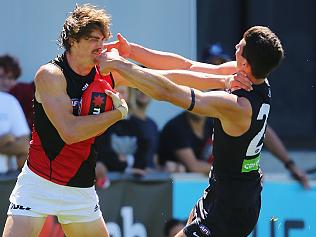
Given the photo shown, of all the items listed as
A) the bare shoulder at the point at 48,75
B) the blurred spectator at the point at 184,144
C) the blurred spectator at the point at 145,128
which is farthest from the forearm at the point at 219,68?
the blurred spectator at the point at 145,128

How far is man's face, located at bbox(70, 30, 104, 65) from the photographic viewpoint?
21.2ft

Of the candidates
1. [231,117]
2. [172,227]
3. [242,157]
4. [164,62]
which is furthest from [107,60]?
[172,227]

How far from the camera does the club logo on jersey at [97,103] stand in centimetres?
656

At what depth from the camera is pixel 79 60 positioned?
6566mm

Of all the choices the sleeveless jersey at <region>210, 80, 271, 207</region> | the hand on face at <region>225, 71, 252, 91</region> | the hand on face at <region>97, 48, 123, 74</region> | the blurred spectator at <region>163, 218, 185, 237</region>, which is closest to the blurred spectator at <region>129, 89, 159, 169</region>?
the blurred spectator at <region>163, 218, 185, 237</region>

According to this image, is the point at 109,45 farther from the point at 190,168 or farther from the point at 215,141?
the point at 190,168

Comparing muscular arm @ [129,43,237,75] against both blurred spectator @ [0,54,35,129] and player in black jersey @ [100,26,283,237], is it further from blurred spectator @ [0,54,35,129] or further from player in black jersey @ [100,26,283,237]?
blurred spectator @ [0,54,35,129]

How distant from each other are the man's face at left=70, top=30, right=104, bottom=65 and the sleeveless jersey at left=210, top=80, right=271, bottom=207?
2.62ft

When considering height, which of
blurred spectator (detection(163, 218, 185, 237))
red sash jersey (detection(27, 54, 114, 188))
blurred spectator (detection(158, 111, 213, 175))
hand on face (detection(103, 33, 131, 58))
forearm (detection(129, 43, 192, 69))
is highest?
hand on face (detection(103, 33, 131, 58))

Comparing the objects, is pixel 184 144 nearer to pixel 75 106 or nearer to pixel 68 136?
pixel 75 106

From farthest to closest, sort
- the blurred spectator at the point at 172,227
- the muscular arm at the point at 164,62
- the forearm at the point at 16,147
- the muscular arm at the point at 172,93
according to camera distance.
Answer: the forearm at the point at 16,147 → the blurred spectator at the point at 172,227 → the muscular arm at the point at 164,62 → the muscular arm at the point at 172,93

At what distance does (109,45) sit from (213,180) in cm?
105

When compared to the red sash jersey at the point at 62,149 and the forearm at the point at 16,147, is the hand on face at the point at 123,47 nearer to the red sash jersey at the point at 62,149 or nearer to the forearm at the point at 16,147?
the red sash jersey at the point at 62,149

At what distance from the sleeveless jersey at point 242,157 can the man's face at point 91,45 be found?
31.5 inches
